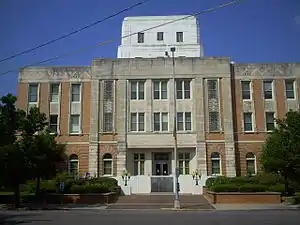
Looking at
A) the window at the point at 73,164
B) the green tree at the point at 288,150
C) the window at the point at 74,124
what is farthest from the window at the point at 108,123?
the green tree at the point at 288,150

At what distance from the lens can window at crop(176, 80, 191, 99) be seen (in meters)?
40.4

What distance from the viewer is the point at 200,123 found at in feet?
128

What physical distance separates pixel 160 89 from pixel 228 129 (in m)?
8.84

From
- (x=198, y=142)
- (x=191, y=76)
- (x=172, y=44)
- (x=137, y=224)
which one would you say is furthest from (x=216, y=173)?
(x=137, y=224)

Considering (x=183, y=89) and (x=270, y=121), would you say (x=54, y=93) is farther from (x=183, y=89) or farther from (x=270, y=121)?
(x=270, y=121)

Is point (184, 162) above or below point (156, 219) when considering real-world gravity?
above

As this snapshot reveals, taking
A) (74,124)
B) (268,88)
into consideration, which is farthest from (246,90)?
(74,124)

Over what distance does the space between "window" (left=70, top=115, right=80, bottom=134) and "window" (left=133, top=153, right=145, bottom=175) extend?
7234 millimetres

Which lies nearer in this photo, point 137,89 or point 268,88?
point 137,89

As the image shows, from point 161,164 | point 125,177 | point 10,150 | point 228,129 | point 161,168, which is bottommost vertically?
point 125,177

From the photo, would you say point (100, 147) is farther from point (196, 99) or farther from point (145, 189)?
point (196, 99)

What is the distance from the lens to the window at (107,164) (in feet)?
128

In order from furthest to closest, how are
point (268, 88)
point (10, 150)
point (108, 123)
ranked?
point (268, 88) < point (108, 123) < point (10, 150)

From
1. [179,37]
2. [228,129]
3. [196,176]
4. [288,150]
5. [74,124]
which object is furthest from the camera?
[179,37]
